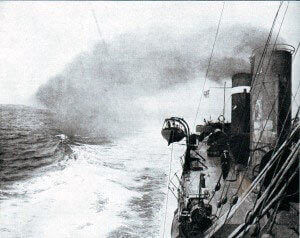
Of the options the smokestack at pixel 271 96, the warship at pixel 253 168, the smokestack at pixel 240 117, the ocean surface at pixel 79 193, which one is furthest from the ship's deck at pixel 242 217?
the ocean surface at pixel 79 193

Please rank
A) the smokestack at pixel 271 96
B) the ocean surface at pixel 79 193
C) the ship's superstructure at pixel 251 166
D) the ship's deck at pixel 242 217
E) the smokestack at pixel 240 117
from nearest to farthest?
the ship's superstructure at pixel 251 166, the ship's deck at pixel 242 217, the smokestack at pixel 271 96, the smokestack at pixel 240 117, the ocean surface at pixel 79 193

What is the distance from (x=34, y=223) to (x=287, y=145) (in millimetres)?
12636

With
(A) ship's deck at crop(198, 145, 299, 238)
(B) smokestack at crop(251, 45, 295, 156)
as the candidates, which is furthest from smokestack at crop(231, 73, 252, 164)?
(B) smokestack at crop(251, 45, 295, 156)

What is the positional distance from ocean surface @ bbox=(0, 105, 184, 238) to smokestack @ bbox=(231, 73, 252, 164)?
4.93m

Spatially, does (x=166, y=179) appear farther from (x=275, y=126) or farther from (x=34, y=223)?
(x=275, y=126)

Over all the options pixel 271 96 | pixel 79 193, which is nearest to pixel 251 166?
pixel 271 96

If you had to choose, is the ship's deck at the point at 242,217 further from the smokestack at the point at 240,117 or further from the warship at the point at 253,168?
the smokestack at the point at 240,117

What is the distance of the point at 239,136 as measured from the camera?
12.7 m

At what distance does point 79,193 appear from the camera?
18.5 meters

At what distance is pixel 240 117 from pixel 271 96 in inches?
194

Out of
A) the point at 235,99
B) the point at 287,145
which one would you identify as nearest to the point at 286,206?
the point at 287,145

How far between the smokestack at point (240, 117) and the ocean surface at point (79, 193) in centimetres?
493

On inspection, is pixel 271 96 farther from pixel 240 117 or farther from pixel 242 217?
pixel 240 117

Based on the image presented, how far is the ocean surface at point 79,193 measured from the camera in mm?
13258
